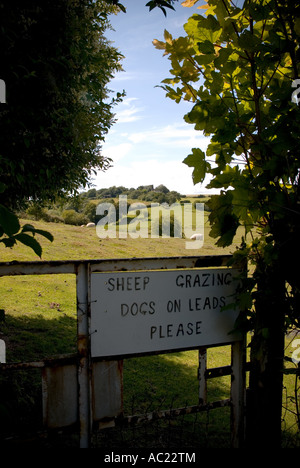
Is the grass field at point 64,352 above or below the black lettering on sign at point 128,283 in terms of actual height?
below

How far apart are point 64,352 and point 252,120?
509 cm

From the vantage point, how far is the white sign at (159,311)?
256cm

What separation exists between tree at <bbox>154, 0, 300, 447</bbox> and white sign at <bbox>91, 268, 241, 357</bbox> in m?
0.40

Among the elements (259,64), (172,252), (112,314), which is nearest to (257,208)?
(259,64)

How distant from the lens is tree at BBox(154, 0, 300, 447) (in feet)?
6.46

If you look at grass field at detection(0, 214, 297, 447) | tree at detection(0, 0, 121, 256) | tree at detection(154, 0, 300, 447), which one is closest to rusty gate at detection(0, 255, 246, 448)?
grass field at detection(0, 214, 297, 447)

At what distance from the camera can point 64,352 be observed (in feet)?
19.8

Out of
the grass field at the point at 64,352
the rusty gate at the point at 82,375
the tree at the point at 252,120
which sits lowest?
the grass field at the point at 64,352

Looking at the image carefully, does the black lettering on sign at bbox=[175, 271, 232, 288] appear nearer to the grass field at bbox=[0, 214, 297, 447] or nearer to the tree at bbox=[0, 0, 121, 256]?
the grass field at bbox=[0, 214, 297, 447]

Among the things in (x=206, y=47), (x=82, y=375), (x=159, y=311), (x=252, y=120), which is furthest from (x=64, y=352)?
(x=206, y=47)

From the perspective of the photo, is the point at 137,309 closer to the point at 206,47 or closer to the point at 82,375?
the point at 82,375

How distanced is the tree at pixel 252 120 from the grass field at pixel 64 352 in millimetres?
607

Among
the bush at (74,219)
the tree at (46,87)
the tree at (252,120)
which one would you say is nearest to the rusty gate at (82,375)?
the tree at (252,120)

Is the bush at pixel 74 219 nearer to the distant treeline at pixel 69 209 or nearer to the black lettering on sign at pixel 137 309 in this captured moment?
the distant treeline at pixel 69 209
